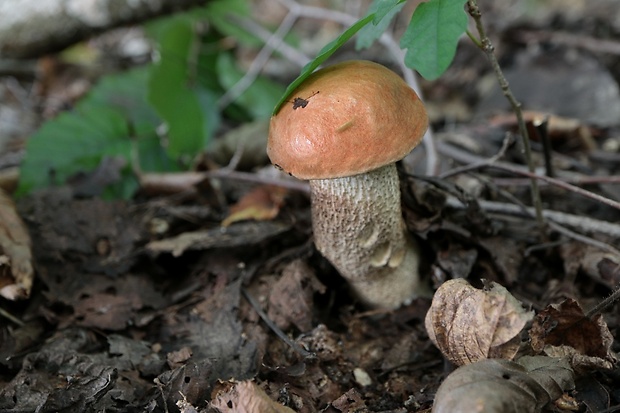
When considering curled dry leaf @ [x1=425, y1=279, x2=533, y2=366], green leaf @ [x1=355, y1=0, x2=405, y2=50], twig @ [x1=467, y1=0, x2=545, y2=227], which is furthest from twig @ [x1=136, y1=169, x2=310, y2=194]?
curled dry leaf @ [x1=425, y1=279, x2=533, y2=366]

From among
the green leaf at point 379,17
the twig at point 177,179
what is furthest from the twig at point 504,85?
the twig at point 177,179

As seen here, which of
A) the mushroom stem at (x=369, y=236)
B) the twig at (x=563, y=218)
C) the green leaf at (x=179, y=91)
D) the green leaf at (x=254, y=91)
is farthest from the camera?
the green leaf at (x=254, y=91)

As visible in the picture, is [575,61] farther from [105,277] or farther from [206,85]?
[105,277]

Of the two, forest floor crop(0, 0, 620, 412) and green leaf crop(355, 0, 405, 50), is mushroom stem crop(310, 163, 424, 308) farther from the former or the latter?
green leaf crop(355, 0, 405, 50)

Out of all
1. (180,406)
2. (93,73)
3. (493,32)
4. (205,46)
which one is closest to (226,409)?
(180,406)

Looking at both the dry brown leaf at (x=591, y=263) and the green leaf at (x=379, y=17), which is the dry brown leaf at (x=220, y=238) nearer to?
the green leaf at (x=379, y=17)

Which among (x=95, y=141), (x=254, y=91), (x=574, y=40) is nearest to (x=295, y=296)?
(x=95, y=141)
